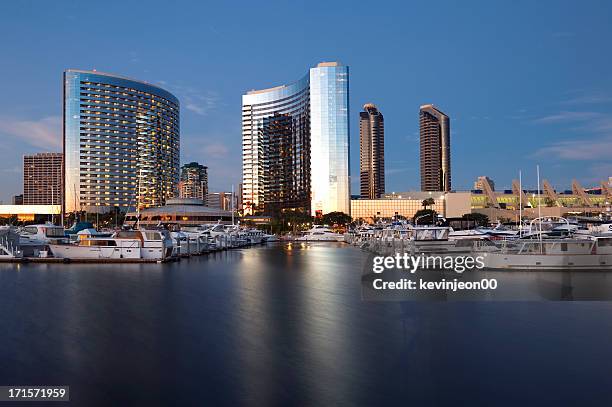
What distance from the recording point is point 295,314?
23891 millimetres

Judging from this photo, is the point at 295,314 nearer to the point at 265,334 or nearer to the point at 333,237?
the point at 265,334

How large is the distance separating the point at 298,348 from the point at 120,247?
120 ft

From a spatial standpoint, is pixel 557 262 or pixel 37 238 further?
pixel 37 238

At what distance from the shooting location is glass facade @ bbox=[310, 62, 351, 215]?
183875 millimetres

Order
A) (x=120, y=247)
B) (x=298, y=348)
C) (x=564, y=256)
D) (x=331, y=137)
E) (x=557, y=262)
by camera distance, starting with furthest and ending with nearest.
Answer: (x=331, y=137), (x=120, y=247), (x=557, y=262), (x=564, y=256), (x=298, y=348)

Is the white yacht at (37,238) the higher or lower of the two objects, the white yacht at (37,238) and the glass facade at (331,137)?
the lower

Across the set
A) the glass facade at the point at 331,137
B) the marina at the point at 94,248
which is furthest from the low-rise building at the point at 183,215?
the marina at the point at 94,248

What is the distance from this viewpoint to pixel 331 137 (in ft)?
604

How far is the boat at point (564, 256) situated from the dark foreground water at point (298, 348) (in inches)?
458

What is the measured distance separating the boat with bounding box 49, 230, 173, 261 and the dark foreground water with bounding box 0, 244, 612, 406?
59.2ft

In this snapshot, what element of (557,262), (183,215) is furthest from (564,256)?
(183,215)

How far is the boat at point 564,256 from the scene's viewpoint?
36844 mm

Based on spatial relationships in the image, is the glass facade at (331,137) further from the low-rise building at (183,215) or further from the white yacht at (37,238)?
the white yacht at (37,238)

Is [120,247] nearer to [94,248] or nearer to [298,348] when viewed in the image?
[94,248]
